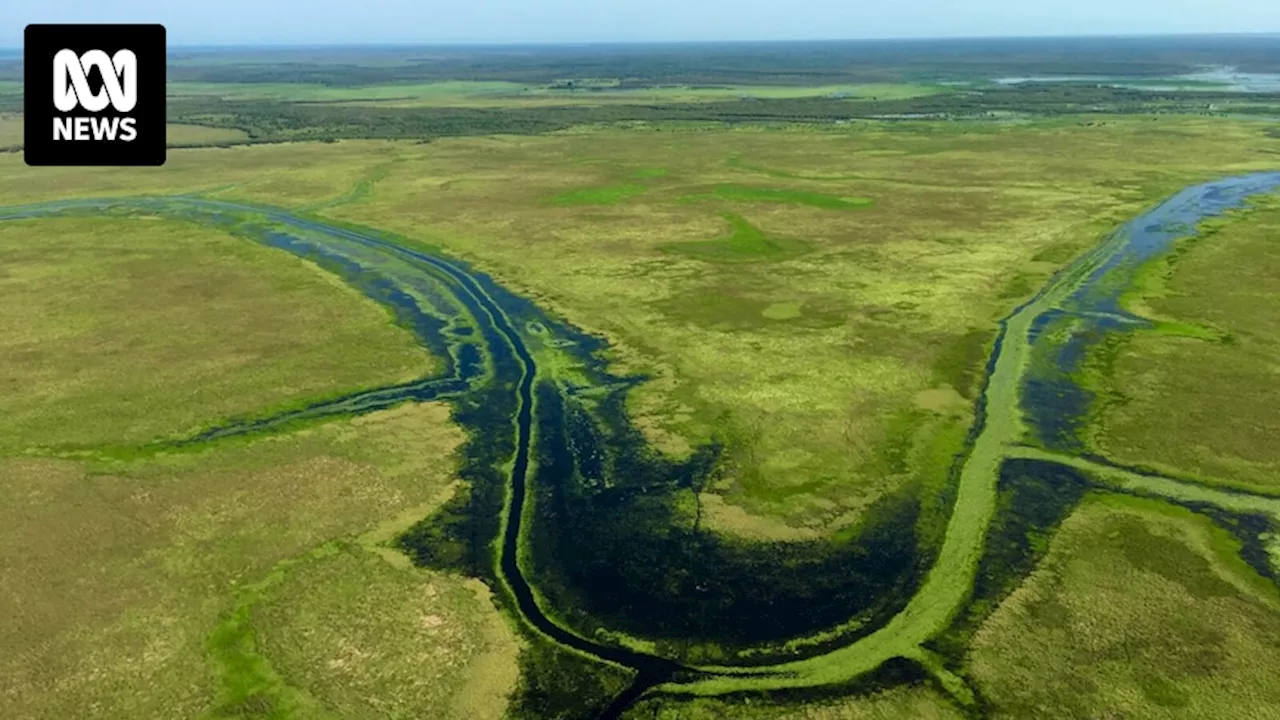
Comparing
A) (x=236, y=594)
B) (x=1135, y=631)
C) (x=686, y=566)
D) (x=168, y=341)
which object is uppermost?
(x=168, y=341)

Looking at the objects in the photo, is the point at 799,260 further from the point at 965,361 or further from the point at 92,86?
the point at 92,86

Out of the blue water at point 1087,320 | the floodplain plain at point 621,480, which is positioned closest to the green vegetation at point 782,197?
the floodplain plain at point 621,480

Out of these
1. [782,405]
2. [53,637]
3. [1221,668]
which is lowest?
[53,637]

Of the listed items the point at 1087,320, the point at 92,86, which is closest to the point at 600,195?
the point at 1087,320

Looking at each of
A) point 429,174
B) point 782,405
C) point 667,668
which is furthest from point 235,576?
point 429,174

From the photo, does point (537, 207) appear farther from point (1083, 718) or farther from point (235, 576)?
point (1083, 718)

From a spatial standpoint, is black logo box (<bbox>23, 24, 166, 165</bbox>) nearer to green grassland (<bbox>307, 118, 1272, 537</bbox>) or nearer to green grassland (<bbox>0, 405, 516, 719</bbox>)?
green grassland (<bbox>0, 405, 516, 719</bbox>)

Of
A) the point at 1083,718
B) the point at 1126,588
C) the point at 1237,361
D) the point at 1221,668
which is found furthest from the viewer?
the point at 1237,361
